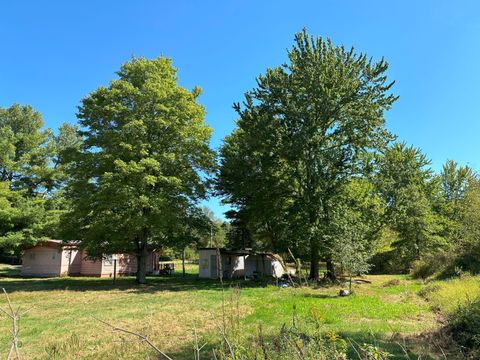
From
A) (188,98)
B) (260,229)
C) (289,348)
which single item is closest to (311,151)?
(188,98)

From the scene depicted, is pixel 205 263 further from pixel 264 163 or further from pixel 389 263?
pixel 389 263

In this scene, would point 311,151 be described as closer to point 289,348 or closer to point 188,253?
point 289,348

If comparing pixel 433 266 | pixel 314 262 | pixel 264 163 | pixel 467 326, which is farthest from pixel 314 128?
pixel 467 326

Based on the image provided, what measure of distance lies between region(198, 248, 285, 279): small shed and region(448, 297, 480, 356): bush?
2263 centimetres

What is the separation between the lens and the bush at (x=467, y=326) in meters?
6.95

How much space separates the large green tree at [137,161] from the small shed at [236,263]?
5910 millimetres

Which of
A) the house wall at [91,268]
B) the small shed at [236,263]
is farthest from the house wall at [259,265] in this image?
the house wall at [91,268]

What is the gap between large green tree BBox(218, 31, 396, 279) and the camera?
24.2m

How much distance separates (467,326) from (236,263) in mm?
26649

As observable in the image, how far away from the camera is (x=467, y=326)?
7402mm

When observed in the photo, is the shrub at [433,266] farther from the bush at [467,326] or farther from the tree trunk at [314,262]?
the bush at [467,326]

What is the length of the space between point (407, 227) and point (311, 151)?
1933 centimetres

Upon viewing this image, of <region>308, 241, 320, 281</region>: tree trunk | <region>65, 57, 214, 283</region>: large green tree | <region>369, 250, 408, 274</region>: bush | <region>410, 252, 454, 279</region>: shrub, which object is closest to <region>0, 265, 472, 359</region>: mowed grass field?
<region>65, 57, 214, 283</region>: large green tree

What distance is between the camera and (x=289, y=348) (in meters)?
3.04
